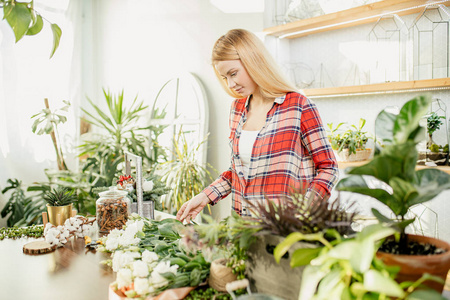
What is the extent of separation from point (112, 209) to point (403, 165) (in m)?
1.32

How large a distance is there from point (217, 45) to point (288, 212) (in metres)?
1.04

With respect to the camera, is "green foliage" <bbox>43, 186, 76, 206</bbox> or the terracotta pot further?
"green foliage" <bbox>43, 186, 76, 206</bbox>

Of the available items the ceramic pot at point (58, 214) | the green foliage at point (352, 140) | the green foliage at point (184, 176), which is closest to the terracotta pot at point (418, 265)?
the ceramic pot at point (58, 214)

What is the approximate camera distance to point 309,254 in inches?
30.9

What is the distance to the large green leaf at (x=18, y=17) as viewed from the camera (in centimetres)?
104

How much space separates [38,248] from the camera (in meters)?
1.58

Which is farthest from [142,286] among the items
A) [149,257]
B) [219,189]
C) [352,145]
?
[352,145]

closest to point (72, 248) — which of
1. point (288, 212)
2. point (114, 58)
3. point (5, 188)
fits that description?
point (288, 212)

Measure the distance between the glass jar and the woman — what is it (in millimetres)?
413

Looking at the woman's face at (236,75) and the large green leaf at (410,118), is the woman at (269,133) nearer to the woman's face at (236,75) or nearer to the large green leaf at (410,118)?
the woman's face at (236,75)

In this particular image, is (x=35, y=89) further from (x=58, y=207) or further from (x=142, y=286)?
(x=142, y=286)

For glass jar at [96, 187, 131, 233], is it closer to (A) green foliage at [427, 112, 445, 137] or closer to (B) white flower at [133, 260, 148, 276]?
(B) white flower at [133, 260, 148, 276]

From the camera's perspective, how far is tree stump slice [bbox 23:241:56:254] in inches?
62.0

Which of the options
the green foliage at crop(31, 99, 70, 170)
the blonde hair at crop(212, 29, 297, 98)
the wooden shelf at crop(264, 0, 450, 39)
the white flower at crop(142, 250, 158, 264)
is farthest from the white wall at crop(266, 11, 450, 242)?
the green foliage at crop(31, 99, 70, 170)
